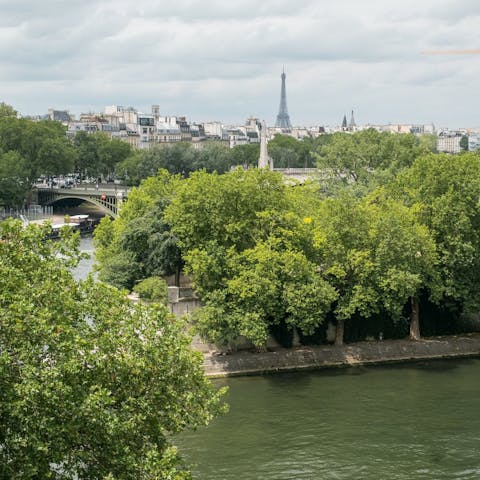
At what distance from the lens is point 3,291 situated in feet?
56.8

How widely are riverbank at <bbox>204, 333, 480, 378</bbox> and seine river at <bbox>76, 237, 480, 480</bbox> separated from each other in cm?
72

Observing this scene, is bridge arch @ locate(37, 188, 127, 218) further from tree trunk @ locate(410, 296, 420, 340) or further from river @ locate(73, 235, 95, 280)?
tree trunk @ locate(410, 296, 420, 340)

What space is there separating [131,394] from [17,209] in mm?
75531

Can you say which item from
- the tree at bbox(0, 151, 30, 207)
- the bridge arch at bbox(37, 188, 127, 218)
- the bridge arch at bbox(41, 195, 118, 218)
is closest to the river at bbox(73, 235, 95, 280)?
the bridge arch at bbox(41, 195, 118, 218)

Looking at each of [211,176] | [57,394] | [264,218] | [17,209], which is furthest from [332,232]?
[17,209]

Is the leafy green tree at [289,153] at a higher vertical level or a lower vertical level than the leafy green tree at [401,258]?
higher

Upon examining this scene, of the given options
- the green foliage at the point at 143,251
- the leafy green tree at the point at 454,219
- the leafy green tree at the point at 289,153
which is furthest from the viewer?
the leafy green tree at the point at 289,153

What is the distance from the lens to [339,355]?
124ft

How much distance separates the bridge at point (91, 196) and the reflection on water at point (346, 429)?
48.7m

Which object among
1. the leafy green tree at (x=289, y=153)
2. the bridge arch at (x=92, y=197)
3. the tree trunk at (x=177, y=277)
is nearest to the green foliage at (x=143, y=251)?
the tree trunk at (x=177, y=277)

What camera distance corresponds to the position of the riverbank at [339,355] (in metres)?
36.2

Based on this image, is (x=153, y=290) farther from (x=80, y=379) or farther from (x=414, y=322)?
(x=80, y=379)

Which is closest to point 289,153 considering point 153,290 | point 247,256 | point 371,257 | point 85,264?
point 85,264

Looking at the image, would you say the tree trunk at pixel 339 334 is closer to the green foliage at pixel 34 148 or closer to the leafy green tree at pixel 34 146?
the green foliage at pixel 34 148
